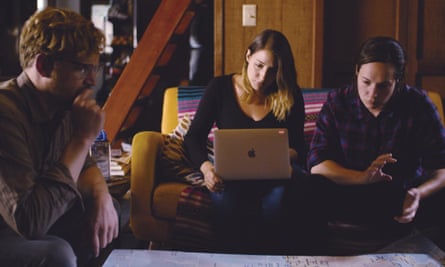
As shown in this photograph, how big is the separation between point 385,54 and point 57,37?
1.13 m

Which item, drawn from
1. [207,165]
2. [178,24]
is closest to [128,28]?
[178,24]

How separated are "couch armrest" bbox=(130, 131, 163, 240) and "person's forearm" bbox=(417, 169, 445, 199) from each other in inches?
40.1

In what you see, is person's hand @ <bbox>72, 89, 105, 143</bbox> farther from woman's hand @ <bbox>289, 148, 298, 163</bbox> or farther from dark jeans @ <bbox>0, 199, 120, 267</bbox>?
woman's hand @ <bbox>289, 148, 298, 163</bbox>

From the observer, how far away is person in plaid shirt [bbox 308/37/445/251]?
182cm

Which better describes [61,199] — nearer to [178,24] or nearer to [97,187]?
[97,187]

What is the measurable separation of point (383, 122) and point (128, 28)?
3.53 metres

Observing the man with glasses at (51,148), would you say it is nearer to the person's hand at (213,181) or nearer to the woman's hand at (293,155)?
the person's hand at (213,181)

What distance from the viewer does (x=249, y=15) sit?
3.15 meters

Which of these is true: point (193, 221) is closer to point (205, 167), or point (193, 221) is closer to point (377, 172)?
point (205, 167)

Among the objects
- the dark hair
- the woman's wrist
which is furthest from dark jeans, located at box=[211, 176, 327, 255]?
the dark hair

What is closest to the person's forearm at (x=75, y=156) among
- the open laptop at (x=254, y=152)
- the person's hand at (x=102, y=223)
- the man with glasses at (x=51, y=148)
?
the man with glasses at (x=51, y=148)

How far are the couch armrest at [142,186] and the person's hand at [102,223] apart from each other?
0.73 metres

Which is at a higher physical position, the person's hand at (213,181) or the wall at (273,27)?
the wall at (273,27)

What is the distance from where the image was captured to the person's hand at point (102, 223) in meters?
1.31
